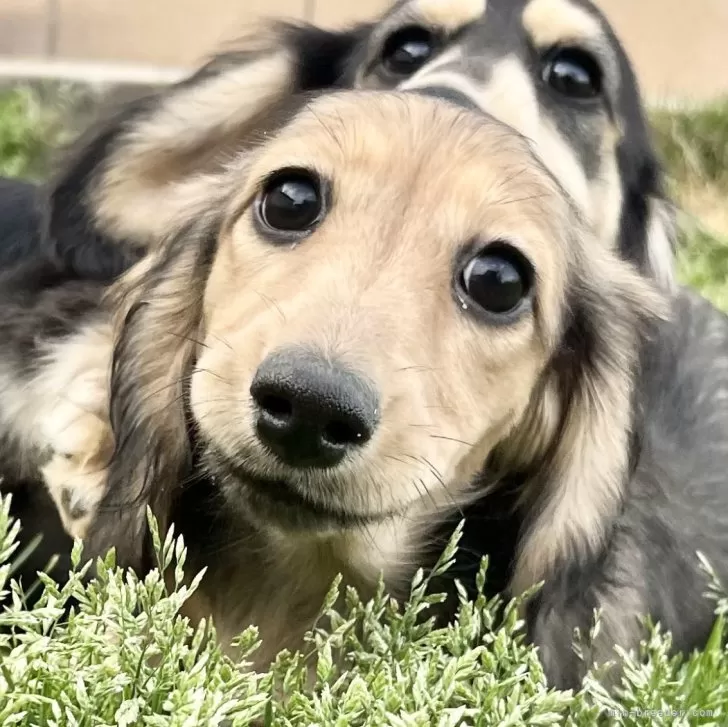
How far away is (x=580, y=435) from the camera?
153 centimetres

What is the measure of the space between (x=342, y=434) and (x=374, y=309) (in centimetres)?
16

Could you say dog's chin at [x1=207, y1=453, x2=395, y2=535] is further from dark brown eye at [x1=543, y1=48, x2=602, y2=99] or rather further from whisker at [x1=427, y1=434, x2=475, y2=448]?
dark brown eye at [x1=543, y1=48, x2=602, y2=99]

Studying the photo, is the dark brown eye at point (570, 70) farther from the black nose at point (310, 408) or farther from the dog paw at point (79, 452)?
the black nose at point (310, 408)

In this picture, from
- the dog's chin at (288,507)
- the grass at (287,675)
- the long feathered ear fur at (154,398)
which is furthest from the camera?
the long feathered ear fur at (154,398)

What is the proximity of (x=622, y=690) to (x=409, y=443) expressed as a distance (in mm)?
498

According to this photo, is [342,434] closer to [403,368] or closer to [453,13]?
[403,368]

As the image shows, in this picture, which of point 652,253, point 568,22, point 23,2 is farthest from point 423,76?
point 23,2

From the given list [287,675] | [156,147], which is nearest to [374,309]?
[287,675]

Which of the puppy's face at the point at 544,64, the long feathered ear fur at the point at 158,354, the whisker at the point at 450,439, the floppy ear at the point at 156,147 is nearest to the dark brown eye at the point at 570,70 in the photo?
the puppy's face at the point at 544,64

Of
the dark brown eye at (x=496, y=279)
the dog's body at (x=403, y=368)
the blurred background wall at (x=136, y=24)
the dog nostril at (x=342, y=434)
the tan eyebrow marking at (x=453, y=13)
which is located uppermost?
the tan eyebrow marking at (x=453, y=13)

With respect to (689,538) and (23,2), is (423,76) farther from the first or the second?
(23,2)

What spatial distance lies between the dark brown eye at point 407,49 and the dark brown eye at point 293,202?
0.88 m

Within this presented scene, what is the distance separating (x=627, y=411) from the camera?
1532mm

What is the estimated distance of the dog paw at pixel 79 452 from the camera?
1.67 meters
